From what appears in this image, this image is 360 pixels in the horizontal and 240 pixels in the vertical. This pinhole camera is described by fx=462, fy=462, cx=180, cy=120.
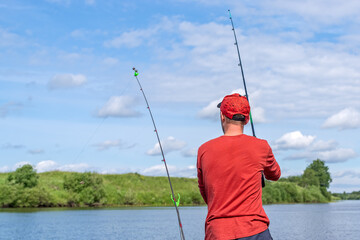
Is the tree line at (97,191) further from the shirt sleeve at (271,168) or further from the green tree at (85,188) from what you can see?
the shirt sleeve at (271,168)

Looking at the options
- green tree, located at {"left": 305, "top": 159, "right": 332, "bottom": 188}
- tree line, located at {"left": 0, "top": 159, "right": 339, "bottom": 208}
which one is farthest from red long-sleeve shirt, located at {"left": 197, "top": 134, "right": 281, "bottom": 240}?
green tree, located at {"left": 305, "top": 159, "right": 332, "bottom": 188}

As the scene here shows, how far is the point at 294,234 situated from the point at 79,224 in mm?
13960

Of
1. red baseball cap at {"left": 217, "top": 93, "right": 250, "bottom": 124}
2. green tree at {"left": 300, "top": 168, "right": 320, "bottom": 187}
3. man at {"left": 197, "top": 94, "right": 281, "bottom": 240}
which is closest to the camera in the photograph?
man at {"left": 197, "top": 94, "right": 281, "bottom": 240}

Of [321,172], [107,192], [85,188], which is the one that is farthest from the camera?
[321,172]

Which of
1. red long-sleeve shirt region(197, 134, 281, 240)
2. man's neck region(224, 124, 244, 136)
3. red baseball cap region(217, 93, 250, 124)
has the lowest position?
red long-sleeve shirt region(197, 134, 281, 240)

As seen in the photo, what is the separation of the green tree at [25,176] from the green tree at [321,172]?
6197cm

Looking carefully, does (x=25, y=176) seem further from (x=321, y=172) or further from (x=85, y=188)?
(x=321, y=172)

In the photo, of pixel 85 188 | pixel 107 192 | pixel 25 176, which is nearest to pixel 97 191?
pixel 85 188

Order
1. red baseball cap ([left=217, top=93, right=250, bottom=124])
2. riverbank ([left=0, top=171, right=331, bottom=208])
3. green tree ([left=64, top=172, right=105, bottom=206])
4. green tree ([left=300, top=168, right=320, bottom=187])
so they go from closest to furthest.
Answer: red baseball cap ([left=217, top=93, right=250, bottom=124]), riverbank ([left=0, top=171, right=331, bottom=208]), green tree ([left=64, top=172, right=105, bottom=206]), green tree ([left=300, top=168, right=320, bottom=187])

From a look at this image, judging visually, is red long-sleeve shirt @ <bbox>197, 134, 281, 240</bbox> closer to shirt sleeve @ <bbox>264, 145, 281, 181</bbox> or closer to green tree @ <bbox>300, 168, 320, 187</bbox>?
shirt sleeve @ <bbox>264, 145, 281, 181</bbox>

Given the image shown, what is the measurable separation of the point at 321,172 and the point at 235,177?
3924 inches

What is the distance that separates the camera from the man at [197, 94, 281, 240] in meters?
2.73

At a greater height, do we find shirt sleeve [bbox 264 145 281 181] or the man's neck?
the man's neck

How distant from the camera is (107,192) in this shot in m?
56.9
